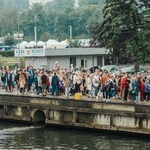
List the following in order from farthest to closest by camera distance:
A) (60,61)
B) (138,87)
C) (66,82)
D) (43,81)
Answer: (60,61) < (43,81) < (66,82) < (138,87)

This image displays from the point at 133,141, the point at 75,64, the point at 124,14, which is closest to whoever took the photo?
the point at 133,141

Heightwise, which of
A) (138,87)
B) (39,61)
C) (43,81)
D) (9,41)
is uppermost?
Answer: (9,41)

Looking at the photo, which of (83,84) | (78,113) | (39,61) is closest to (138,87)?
(78,113)

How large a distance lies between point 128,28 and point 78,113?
1563 cm

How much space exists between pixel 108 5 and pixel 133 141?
64.7ft

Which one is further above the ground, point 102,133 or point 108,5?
point 108,5

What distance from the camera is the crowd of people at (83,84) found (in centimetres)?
3058

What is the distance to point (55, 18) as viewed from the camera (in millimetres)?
141000

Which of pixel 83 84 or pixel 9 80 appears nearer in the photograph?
pixel 83 84

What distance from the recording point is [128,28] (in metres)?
45.5

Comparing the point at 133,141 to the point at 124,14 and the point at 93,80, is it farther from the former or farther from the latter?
the point at 124,14

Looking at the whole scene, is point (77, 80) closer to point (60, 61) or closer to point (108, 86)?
point (108, 86)

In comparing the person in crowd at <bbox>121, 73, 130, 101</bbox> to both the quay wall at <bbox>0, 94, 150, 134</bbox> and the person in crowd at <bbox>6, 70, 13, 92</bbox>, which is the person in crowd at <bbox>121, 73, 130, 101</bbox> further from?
the person in crowd at <bbox>6, 70, 13, 92</bbox>

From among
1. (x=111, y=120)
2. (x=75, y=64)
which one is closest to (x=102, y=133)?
(x=111, y=120)
